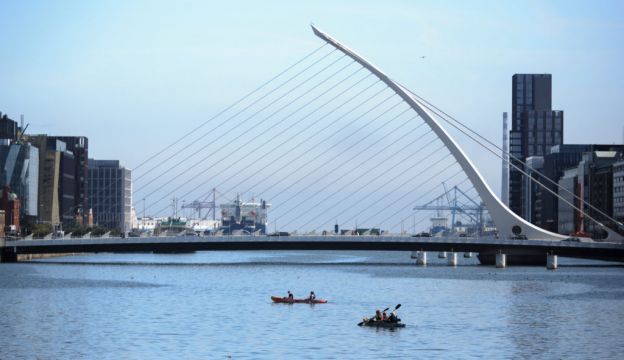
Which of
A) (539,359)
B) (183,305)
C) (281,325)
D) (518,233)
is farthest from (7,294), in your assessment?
(518,233)

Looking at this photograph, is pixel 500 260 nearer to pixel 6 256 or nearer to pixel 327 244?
pixel 327 244

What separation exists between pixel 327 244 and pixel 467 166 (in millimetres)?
18807

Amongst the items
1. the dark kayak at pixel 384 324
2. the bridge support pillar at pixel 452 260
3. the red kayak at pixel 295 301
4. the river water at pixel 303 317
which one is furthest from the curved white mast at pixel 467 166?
the dark kayak at pixel 384 324

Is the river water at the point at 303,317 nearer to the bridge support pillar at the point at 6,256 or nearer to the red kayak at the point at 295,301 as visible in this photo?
the red kayak at the point at 295,301

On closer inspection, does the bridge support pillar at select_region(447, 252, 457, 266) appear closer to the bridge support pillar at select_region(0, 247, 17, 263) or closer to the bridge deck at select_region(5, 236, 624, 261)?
the bridge deck at select_region(5, 236, 624, 261)

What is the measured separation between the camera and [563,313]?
91.6m

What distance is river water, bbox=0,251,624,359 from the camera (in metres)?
66.4

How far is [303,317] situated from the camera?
86.6 meters

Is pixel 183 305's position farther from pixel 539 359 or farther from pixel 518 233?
pixel 518 233

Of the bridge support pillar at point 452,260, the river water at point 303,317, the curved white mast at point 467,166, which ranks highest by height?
the curved white mast at point 467,166

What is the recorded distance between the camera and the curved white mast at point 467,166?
159m

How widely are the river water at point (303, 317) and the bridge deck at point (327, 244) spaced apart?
18.0 metres

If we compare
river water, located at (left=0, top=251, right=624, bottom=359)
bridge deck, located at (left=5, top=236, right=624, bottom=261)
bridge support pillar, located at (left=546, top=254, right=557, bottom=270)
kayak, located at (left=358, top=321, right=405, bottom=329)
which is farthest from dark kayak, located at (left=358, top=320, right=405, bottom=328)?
bridge support pillar, located at (left=546, top=254, right=557, bottom=270)

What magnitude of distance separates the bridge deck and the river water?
709 inches
